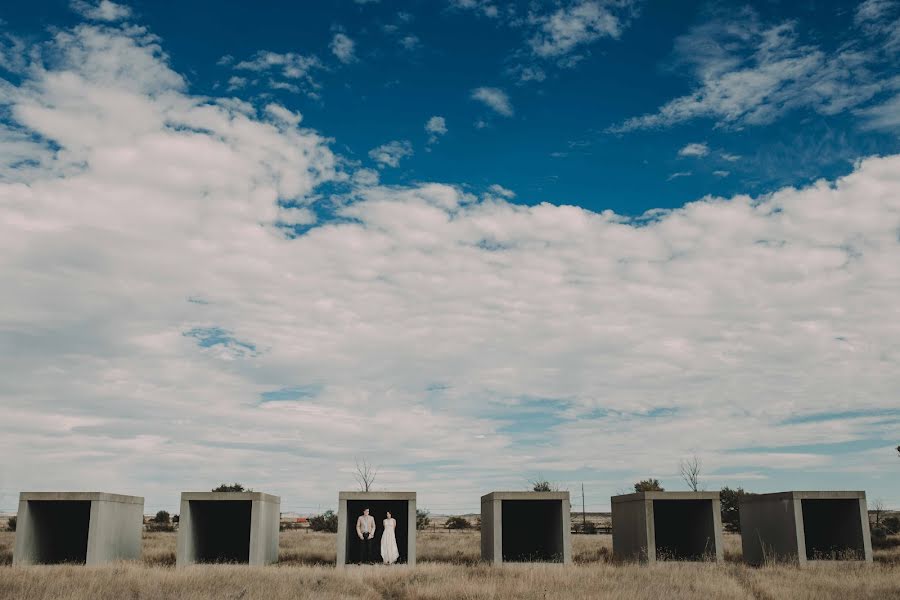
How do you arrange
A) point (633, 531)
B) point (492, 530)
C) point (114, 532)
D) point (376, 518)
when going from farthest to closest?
1. point (376, 518)
2. point (633, 531)
3. point (114, 532)
4. point (492, 530)

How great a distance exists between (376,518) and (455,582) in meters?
8.93

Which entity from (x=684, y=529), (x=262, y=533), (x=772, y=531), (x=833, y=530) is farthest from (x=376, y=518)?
(x=833, y=530)

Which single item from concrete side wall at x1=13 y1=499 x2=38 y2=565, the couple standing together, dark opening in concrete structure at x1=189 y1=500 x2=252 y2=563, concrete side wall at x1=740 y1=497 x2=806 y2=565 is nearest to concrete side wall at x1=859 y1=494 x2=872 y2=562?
concrete side wall at x1=740 y1=497 x2=806 y2=565

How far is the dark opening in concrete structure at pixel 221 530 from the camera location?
77.0ft

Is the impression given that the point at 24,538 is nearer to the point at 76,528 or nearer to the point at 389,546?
the point at 76,528

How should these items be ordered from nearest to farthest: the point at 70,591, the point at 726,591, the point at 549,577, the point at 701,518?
1. the point at 70,591
2. the point at 726,591
3. the point at 549,577
4. the point at 701,518

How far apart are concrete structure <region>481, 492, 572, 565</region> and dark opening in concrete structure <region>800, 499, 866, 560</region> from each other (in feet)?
23.0

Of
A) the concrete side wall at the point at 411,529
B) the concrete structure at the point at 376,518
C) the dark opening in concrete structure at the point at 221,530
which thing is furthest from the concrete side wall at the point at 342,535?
the dark opening in concrete structure at the point at 221,530

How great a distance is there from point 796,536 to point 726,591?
644 cm

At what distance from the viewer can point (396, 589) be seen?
57.3 ft

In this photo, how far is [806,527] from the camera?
25.9m

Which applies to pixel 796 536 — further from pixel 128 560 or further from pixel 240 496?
pixel 128 560

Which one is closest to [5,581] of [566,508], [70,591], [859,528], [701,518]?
[70,591]

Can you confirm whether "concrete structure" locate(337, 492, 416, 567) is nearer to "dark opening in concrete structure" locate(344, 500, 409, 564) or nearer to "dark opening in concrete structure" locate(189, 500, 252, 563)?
"dark opening in concrete structure" locate(344, 500, 409, 564)
